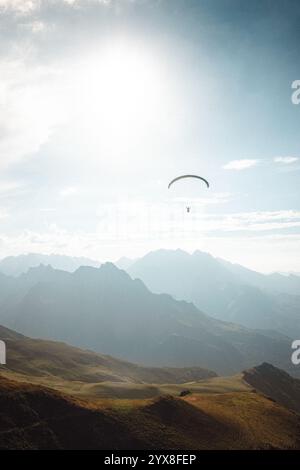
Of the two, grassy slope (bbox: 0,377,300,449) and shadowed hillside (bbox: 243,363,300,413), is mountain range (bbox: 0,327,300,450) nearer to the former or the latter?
grassy slope (bbox: 0,377,300,449)

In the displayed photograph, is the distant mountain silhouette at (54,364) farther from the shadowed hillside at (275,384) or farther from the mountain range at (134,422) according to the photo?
the mountain range at (134,422)

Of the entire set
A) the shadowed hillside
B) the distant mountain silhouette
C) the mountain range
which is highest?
the mountain range

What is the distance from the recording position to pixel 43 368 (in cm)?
12356

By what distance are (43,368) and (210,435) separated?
284 ft

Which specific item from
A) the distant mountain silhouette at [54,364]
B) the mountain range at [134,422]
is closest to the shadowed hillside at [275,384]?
the distant mountain silhouette at [54,364]

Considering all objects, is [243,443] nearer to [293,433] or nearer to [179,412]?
[179,412]

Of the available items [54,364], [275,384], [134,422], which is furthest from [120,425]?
[275,384]

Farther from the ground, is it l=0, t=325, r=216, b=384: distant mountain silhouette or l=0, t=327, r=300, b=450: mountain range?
l=0, t=327, r=300, b=450: mountain range

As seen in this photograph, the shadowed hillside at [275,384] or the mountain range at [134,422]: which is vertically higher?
the mountain range at [134,422]

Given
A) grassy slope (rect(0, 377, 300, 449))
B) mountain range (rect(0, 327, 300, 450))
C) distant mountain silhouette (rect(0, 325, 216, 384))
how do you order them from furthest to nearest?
distant mountain silhouette (rect(0, 325, 216, 384)) < mountain range (rect(0, 327, 300, 450)) < grassy slope (rect(0, 377, 300, 449))

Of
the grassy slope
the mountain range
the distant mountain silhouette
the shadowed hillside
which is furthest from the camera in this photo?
the shadowed hillside

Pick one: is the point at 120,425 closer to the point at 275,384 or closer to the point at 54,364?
the point at 54,364

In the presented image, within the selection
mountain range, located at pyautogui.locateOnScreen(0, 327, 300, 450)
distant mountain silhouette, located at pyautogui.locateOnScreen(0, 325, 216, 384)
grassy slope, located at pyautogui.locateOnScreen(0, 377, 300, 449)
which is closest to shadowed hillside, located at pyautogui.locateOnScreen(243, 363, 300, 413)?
distant mountain silhouette, located at pyautogui.locateOnScreen(0, 325, 216, 384)
